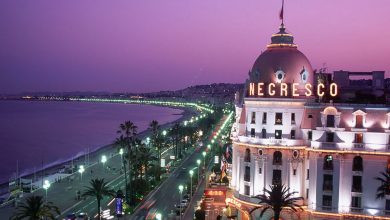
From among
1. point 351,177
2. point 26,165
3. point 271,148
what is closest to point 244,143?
point 271,148

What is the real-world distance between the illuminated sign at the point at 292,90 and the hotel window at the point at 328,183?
428 inches

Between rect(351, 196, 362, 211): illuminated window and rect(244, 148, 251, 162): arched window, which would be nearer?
rect(351, 196, 362, 211): illuminated window

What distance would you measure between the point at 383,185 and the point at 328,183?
695 cm

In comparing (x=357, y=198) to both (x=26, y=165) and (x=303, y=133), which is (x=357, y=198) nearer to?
(x=303, y=133)

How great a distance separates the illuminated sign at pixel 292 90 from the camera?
68.8 m

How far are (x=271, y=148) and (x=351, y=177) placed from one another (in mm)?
11250

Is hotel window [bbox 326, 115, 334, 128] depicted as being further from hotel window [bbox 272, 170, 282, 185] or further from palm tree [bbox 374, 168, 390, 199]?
hotel window [bbox 272, 170, 282, 185]

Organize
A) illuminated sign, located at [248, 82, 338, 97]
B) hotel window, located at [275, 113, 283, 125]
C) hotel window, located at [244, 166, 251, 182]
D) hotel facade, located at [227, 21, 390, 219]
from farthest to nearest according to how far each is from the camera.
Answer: hotel window, located at [244, 166, 251, 182]
hotel window, located at [275, 113, 283, 125]
illuminated sign, located at [248, 82, 338, 97]
hotel facade, located at [227, 21, 390, 219]

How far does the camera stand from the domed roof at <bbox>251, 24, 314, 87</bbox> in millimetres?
70062

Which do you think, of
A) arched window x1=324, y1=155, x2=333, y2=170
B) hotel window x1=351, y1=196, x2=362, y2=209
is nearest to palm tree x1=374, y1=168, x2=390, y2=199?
hotel window x1=351, y1=196, x2=362, y2=209

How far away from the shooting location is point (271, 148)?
70.1 metres

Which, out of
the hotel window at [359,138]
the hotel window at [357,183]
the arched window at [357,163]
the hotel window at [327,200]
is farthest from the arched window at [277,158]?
the hotel window at [359,138]

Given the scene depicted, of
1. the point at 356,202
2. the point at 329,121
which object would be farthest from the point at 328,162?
the point at 356,202

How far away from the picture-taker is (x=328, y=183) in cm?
6544
